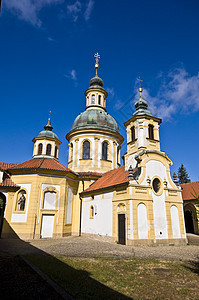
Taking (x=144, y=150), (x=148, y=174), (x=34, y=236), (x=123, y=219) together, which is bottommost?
(x=34, y=236)

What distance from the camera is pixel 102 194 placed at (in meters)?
19.9

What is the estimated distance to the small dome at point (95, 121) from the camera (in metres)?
29.0

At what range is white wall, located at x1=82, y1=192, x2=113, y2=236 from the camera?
18219 millimetres

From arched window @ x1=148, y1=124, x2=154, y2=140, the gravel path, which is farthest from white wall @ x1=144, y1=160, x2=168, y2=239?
arched window @ x1=148, y1=124, x2=154, y2=140

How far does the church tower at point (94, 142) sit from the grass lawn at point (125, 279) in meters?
18.2

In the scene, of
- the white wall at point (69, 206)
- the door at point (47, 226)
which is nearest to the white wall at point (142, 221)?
the white wall at point (69, 206)

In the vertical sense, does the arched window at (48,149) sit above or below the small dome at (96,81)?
below

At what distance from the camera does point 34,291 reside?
535 centimetres

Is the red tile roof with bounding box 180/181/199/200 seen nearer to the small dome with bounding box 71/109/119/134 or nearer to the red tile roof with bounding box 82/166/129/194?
the red tile roof with bounding box 82/166/129/194

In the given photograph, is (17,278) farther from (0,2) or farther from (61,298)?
(0,2)

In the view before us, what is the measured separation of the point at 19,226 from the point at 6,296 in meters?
16.1

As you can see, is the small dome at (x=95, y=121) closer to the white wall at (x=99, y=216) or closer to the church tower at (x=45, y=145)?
the church tower at (x=45, y=145)

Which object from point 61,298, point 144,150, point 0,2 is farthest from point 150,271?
point 144,150

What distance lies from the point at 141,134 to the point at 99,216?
9.01 m
